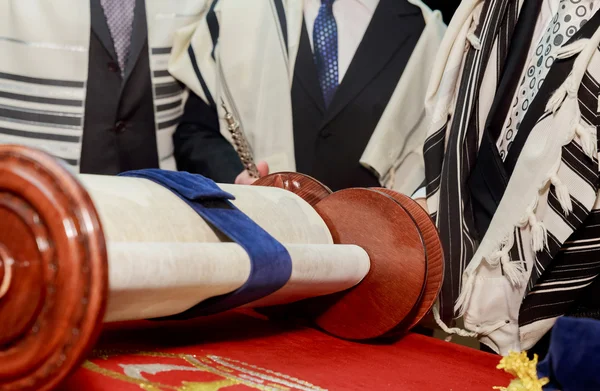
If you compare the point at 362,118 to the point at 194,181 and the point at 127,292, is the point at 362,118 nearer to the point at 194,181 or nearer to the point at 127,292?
the point at 194,181

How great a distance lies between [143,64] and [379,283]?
2.76 ft

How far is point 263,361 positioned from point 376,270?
8.5 inches

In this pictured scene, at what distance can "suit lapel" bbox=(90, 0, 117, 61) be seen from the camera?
150 centimetres

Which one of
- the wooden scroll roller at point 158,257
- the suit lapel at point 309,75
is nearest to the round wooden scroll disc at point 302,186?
the wooden scroll roller at point 158,257

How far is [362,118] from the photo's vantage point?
1.53 metres

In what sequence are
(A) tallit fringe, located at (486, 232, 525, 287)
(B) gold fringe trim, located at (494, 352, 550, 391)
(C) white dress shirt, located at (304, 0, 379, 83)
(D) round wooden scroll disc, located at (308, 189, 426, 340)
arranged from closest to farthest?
(B) gold fringe trim, located at (494, 352, 550, 391)
(D) round wooden scroll disc, located at (308, 189, 426, 340)
(A) tallit fringe, located at (486, 232, 525, 287)
(C) white dress shirt, located at (304, 0, 379, 83)

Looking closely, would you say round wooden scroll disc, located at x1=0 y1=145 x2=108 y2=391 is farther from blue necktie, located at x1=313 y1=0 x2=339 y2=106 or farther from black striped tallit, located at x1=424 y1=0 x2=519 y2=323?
blue necktie, located at x1=313 y1=0 x2=339 y2=106

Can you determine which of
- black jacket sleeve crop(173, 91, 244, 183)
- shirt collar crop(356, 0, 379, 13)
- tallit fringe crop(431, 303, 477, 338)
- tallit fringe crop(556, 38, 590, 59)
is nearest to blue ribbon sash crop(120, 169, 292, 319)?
tallit fringe crop(431, 303, 477, 338)

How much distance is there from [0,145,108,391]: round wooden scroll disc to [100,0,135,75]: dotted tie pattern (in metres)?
1.03

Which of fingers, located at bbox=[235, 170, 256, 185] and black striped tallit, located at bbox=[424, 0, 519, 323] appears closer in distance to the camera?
black striped tallit, located at bbox=[424, 0, 519, 323]

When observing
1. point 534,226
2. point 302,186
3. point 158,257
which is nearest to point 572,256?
point 534,226

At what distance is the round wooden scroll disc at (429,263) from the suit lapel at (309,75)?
0.61 m

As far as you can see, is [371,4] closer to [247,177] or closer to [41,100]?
[247,177]

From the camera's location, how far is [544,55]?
1062mm
